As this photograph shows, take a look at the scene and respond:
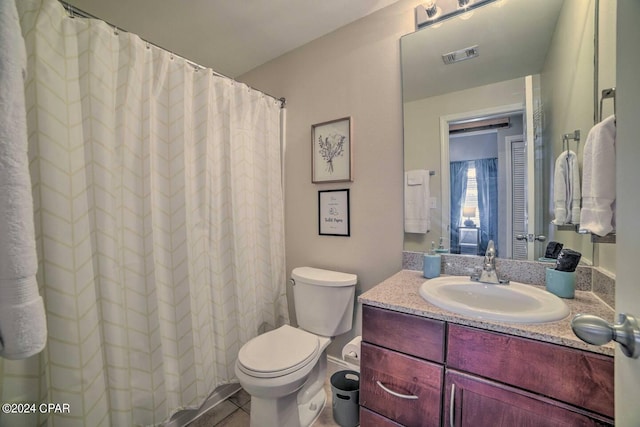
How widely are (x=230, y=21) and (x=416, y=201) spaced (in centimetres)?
166

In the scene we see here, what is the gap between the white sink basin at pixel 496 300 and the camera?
807 millimetres

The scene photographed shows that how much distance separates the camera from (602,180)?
81cm

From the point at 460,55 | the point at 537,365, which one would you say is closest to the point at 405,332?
the point at 537,365

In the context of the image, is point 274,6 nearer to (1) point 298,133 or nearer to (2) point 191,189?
(1) point 298,133

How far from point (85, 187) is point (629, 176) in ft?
5.27

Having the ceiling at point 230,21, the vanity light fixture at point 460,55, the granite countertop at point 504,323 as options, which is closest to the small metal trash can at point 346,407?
the granite countertop at point 504,323

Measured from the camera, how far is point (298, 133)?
1.96 metres

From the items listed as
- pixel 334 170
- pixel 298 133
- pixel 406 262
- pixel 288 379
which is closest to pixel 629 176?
pixel 406 262

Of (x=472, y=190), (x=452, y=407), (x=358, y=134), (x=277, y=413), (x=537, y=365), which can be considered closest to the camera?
(x=537, y=365)

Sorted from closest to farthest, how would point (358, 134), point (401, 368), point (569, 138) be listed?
1. point (401, 368)
2. point (569, 138)
3. point (358, 134)

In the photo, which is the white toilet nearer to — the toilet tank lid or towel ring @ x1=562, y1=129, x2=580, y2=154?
the toilet tank lid

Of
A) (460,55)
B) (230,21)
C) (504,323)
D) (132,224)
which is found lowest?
(504,323)

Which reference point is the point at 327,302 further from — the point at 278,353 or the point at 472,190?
the point at 472,190

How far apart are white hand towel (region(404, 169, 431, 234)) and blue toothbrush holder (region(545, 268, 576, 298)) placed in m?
0.56
